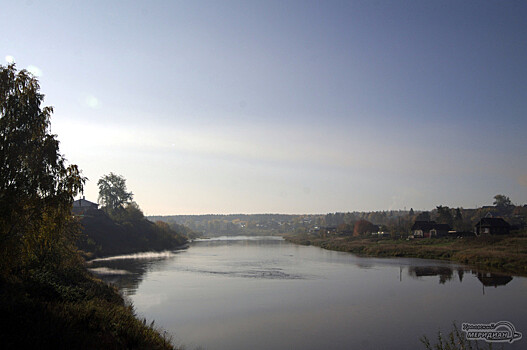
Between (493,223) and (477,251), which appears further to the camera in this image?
(493,223)

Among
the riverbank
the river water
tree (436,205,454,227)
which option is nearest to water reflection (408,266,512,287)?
the river water

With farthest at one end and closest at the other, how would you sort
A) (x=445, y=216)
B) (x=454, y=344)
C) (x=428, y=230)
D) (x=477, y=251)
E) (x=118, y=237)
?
(x=445, y=216), (x=428, y=230), (x=118, y=237), (x=477, y=251), (x=454, y=344)

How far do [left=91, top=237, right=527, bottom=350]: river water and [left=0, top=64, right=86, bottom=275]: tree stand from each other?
9237 mm

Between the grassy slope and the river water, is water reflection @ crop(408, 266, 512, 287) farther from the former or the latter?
the grassy slope

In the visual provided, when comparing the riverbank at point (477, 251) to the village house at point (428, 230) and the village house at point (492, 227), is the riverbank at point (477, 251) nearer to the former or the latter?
the village house at point (492, 227)

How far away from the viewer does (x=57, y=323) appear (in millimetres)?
13797

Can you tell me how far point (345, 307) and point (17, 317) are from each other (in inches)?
896

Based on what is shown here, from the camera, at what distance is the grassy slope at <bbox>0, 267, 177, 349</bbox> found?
12.1 meters

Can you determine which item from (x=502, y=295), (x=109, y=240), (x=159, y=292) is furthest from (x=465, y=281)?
(x=109, y=240)

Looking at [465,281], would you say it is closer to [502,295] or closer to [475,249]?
[502,295]

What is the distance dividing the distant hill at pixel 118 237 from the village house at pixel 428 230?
217ft

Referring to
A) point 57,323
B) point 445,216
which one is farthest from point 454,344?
point 445,216

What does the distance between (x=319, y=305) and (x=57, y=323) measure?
21.0 meters

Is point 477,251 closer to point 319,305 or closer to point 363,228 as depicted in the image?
point 319,305
